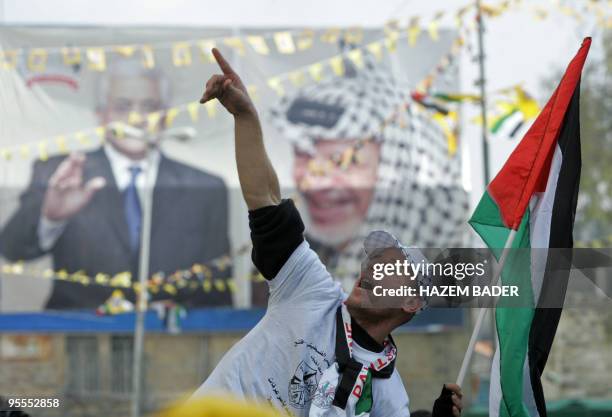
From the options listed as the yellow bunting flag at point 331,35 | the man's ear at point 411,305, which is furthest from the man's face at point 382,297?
the yellow bunting flag at point 331,35

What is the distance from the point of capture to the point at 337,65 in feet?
70.4

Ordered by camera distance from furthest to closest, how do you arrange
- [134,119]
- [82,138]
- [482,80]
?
[134,119] → [82,138] → [482,80]

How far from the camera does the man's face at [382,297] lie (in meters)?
3.27

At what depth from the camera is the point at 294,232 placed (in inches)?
125

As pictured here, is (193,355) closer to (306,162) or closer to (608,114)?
(306,162)

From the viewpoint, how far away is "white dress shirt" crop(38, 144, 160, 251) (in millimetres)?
23219

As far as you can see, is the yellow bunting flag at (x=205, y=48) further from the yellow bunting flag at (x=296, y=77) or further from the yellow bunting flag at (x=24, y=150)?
the yellow bunting flag at (x=24, y=150)

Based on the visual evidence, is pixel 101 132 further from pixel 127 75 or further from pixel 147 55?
pixel 147 55

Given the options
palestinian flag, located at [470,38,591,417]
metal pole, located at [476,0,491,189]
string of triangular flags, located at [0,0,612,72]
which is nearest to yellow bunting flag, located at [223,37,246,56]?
string of triangular flags, located at [0,0,612,72]

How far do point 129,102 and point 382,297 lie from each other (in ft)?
66.5

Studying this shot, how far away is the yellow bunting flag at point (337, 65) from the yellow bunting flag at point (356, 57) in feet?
0.81

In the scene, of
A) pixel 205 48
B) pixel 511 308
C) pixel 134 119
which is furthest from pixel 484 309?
pixel 134 119

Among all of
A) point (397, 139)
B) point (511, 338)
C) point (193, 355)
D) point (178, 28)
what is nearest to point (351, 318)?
point (511, 338)

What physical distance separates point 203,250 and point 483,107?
9.63 meters
